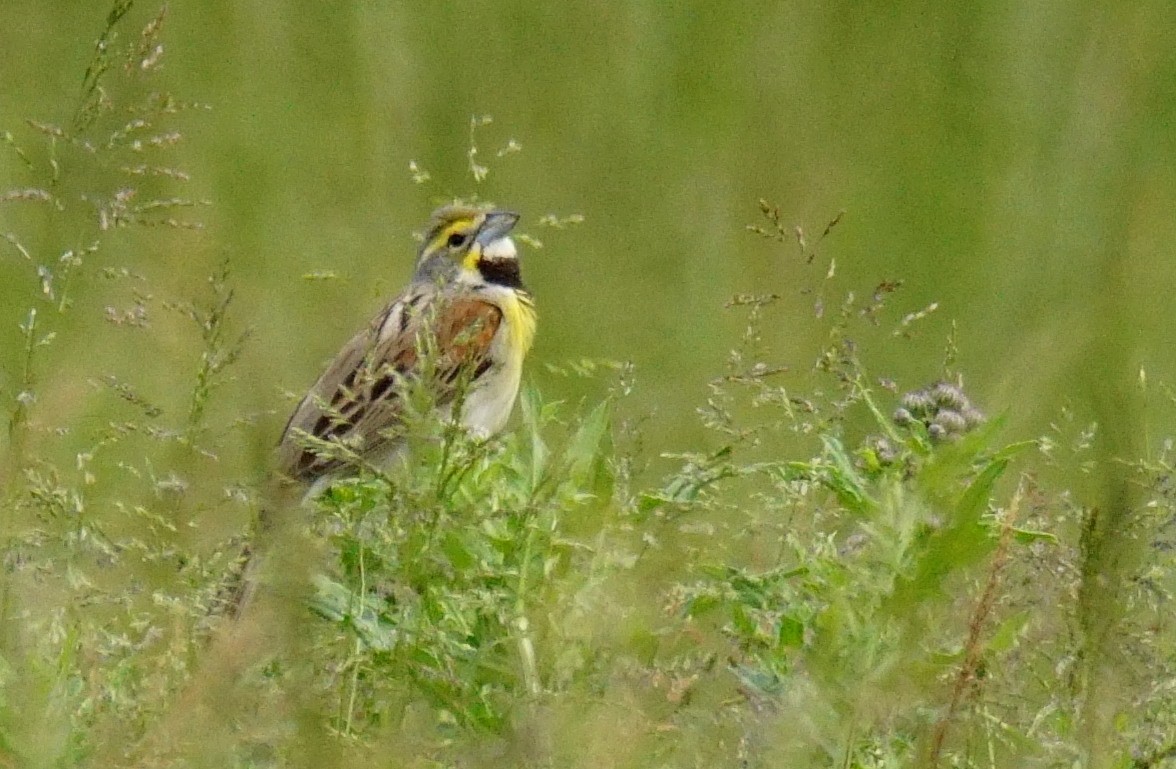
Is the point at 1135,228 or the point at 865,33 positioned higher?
the point at 865,33

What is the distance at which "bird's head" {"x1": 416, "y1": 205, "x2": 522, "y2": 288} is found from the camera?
5344 millimetres

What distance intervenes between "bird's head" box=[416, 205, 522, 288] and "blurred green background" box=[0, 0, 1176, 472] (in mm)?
391

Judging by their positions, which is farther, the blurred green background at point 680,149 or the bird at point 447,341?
the blurred green background at point 680,149

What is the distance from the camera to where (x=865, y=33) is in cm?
687

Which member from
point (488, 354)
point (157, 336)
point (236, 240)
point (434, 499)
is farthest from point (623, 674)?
point (236, 240)

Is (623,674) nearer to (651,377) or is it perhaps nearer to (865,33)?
(651,377)

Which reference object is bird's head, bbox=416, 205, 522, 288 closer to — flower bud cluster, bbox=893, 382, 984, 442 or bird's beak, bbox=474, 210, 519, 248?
bird's beak, bbox=474, 210, 519, 248

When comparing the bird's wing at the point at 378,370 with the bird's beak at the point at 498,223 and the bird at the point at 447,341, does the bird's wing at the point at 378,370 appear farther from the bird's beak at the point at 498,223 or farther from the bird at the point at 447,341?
the bird's beak at the point at 498,223

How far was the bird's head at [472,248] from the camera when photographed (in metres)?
5.34

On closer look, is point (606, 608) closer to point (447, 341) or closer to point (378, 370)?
point (378, 370)

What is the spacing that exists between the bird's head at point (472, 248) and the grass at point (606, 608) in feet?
7.09

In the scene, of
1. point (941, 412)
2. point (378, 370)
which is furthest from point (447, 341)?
point (941, 412)

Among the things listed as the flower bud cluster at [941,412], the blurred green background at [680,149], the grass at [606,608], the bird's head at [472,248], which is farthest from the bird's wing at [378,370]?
the flower bud cluster at [941,412]

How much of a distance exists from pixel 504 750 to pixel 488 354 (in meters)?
2.73
